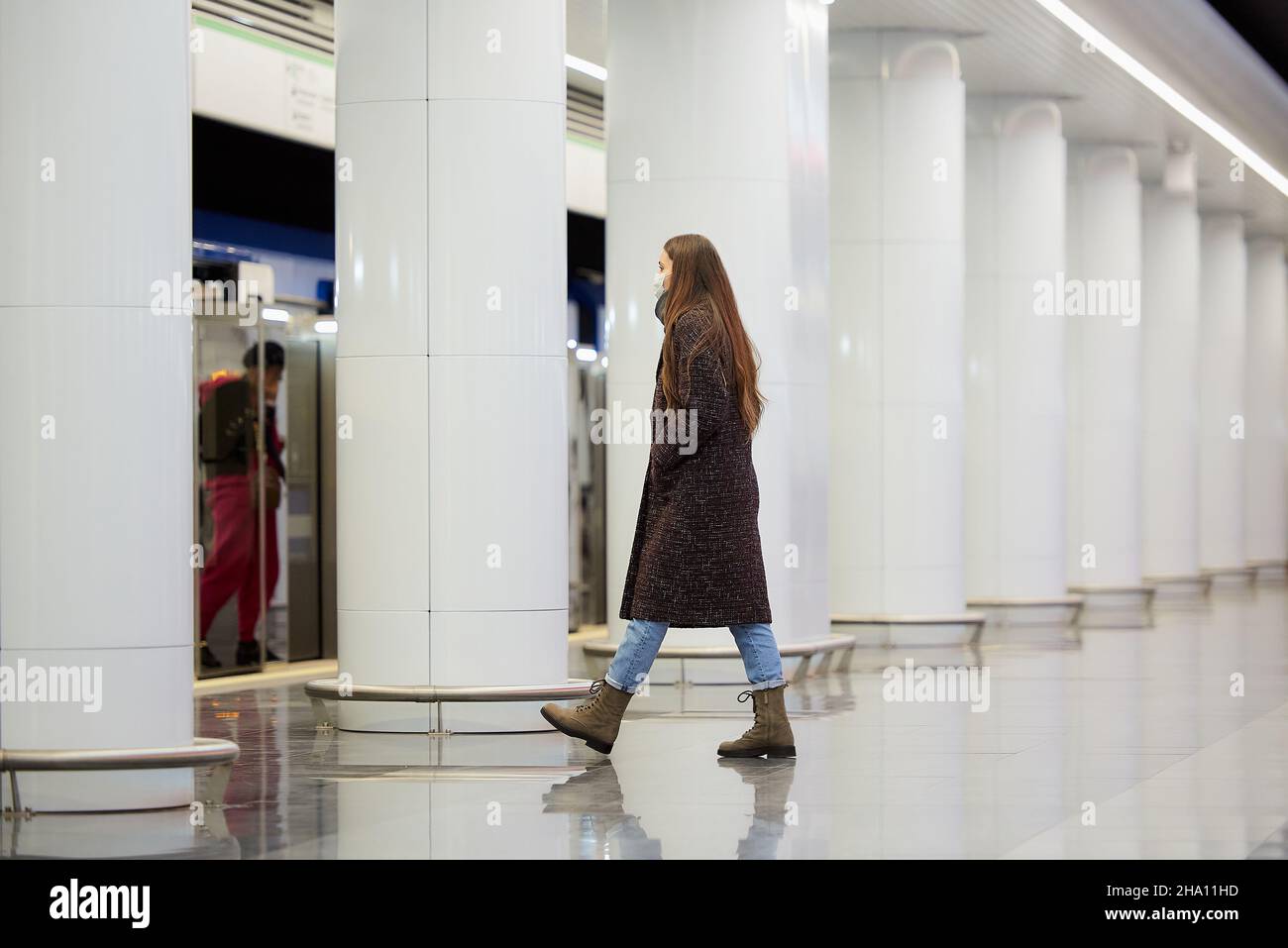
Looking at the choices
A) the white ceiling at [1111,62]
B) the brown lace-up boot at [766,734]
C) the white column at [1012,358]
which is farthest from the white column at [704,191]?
the white column at [1012,358]

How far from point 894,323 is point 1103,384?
6453 mm

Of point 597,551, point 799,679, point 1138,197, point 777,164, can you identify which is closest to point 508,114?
point 777,164

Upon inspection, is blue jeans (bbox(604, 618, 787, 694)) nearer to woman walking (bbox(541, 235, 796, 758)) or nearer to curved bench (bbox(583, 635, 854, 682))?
woman walking (bbox(541, 235, 796, 758))

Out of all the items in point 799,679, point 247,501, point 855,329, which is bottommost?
point 799,679

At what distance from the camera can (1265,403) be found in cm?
3134

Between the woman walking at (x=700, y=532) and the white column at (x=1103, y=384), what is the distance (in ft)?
45.1

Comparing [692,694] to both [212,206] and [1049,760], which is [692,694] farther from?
[212,206]

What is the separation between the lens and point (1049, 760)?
7.64 metres

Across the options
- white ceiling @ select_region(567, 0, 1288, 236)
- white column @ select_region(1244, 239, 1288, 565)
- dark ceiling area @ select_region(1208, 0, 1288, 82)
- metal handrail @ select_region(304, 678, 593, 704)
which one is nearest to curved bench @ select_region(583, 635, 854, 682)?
metal handrail @ select_region(304, 678, 593, 704)

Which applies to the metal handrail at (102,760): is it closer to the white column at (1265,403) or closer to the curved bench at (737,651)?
the curved bench at (737,651)

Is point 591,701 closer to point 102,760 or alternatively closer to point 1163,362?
point 102,760

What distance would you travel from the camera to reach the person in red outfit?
1263 centimetres
